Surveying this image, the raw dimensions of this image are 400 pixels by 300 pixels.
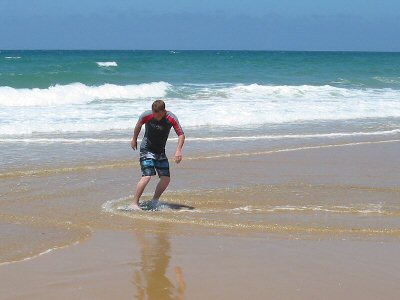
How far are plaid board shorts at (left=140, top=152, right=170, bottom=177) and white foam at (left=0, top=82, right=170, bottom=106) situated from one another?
52.4 feet

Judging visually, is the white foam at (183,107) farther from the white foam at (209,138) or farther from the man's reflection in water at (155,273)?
the man's reflection in water at (155,273)

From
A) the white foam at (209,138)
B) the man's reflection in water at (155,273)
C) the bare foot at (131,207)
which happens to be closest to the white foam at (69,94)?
the white foam at (209,138)

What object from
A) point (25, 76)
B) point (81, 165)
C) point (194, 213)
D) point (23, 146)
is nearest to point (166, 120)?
point (194, 213)

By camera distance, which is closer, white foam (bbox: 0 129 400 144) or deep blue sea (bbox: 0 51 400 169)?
white foam (bbox: 0 129 400 144)

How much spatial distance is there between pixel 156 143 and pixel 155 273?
9.97 ft

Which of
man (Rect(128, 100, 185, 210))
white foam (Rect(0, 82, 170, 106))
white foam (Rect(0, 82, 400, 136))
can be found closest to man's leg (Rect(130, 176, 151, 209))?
man (Rect(128, 100, 185, 210))

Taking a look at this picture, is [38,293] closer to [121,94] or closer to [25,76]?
[121,94]

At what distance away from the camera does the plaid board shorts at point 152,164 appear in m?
8.61

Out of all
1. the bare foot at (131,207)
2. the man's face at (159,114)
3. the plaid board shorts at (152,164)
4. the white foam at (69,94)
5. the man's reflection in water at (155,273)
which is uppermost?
the man's face at (159,114)

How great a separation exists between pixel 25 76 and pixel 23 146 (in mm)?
22813

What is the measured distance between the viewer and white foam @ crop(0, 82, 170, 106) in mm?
25094

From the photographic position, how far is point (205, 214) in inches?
320

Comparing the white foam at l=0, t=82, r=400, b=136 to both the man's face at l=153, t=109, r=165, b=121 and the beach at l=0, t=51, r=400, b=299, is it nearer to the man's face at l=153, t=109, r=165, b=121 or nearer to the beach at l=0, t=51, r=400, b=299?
the beach at l=0, t=51, r=400, b=299

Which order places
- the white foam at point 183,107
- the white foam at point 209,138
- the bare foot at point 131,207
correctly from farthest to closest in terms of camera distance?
1. the white foam at point 183,107
2. the white foam at point 209,138
3. the bare foot at point 131,207
